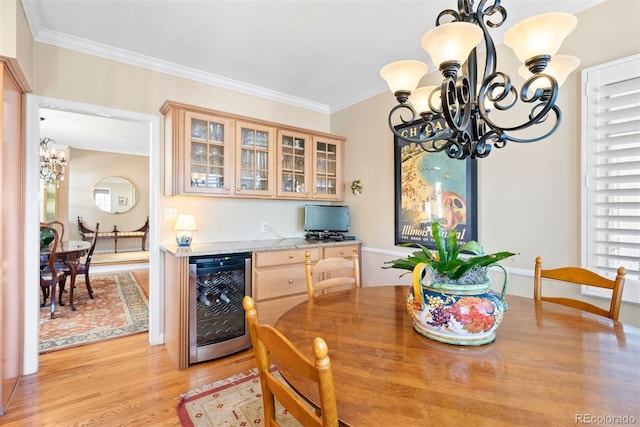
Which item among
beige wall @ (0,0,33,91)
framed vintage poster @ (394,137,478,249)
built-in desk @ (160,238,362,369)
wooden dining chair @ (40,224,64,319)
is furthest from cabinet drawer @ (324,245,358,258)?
wooden dining chair @ (40,224,64,319)

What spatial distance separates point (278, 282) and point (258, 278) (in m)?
0.21

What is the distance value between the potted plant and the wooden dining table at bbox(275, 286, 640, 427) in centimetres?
5

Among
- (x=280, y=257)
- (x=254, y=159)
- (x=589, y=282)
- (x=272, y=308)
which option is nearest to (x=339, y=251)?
(x=280, y=257)

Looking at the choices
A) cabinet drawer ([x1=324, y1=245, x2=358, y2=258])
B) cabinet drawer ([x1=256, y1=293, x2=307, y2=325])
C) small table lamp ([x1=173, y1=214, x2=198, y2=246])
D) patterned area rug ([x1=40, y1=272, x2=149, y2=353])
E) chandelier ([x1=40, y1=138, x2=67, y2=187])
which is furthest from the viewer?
chandelier ([x1=40, y1=138, x2=67, y2=187])

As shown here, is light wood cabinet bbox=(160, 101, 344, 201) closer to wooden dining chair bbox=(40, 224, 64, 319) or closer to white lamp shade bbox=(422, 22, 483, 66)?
wooden dining chair bbox=(40, 224, 64, 319)

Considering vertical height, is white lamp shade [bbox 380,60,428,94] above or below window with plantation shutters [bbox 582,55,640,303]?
above

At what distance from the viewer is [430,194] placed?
2742 millimetres

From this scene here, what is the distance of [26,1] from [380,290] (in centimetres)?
291

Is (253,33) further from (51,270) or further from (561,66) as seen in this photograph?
(51,270)

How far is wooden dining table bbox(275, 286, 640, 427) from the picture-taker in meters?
0.67

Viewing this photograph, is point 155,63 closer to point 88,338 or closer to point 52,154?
point 88,338

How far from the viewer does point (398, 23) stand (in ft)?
7.11

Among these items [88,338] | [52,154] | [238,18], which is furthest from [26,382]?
[52,154]

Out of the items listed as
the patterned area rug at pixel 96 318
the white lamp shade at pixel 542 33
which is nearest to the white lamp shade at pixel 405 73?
the white lamp shade at pixel 542 33
